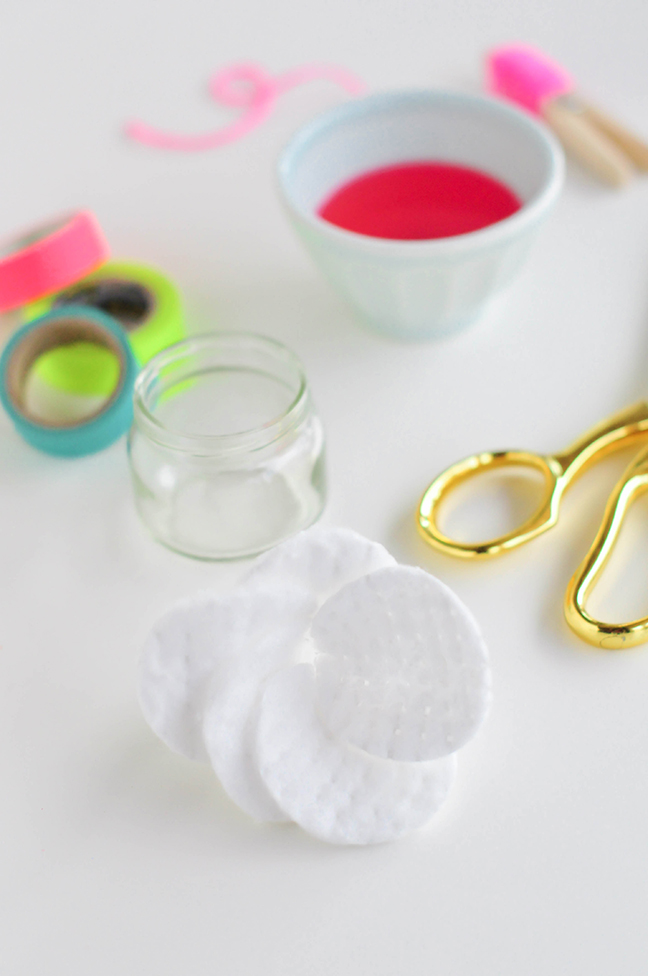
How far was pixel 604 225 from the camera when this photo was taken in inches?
30.7

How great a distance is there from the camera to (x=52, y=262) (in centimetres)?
70

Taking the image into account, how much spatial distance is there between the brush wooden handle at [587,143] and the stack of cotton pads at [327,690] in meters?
0.47

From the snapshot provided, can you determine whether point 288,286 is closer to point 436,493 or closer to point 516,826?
point 436,493

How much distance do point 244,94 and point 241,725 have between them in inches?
27.0

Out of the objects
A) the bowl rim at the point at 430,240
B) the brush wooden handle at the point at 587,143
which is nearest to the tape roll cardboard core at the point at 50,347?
the bowl rim at the point at 430,240

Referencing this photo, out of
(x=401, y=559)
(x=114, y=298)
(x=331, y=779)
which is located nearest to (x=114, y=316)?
(x=114, y=298)

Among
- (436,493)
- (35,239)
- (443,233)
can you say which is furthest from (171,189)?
(436,493)

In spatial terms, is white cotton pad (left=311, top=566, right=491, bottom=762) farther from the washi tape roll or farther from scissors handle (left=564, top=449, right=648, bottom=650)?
the washi tape roll

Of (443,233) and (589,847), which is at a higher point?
(443,233)

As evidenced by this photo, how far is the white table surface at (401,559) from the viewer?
0.44m

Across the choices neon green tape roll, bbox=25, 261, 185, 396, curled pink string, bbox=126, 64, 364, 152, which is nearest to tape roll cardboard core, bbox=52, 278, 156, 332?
neon green tape roll, bbox=25, 261, 185, 396

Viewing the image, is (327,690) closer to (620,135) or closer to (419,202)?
(419,202)

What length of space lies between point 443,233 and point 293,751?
1.30 ft

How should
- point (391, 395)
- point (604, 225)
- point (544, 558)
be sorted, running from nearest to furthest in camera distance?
point (544, 558)
point (391, 395)
point (604, 225)
